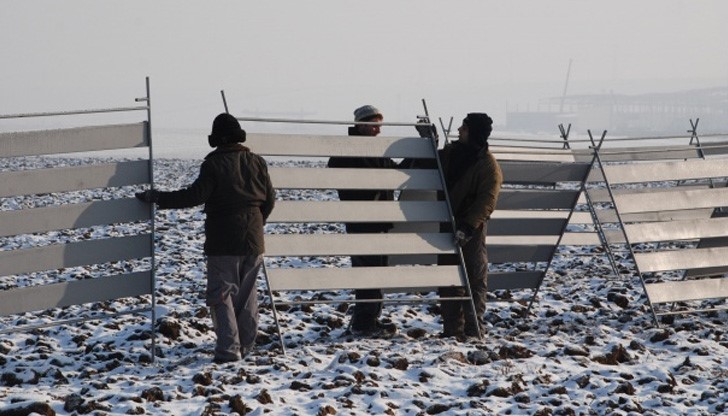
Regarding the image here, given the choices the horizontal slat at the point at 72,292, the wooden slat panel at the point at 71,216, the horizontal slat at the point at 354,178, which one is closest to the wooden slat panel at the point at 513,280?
the horizontal slat at the point at 354,178

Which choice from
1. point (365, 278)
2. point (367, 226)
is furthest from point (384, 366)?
point (367, 226)

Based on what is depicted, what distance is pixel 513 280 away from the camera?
431 inches

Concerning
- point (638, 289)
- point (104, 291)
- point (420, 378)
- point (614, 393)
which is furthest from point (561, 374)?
point (638, 289)

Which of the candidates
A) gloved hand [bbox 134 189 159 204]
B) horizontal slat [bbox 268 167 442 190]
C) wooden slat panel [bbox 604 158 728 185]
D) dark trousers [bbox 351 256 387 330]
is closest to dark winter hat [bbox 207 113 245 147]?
gloved hand [bbox 134 189 159 204]

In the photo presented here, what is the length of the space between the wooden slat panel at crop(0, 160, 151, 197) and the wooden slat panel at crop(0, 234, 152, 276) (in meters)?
0.47

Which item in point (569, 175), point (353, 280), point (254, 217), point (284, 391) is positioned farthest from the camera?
point (569, 175)

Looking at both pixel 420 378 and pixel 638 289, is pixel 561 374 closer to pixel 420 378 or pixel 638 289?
pixel 420 378

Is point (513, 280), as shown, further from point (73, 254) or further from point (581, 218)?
point (73, 254)

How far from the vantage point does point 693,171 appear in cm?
1105

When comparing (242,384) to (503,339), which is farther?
(503,339)

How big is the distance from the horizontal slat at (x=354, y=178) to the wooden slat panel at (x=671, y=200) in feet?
6.82

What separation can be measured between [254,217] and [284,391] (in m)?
1.77

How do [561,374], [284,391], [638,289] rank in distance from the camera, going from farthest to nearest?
1. [638,289]
2. [561,374]
3. [284,391]

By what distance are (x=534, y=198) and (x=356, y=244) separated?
2.17m
